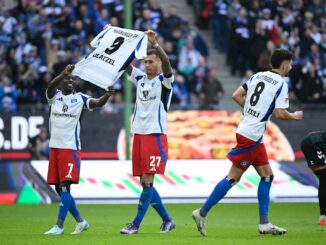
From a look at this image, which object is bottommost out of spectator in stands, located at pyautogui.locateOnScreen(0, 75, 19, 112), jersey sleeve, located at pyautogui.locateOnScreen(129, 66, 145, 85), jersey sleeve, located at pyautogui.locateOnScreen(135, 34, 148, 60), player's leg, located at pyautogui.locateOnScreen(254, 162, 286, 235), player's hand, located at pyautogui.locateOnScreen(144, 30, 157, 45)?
spectator in stands, located at pyautogui.locateOnScreen(0, 75, 19, 112)

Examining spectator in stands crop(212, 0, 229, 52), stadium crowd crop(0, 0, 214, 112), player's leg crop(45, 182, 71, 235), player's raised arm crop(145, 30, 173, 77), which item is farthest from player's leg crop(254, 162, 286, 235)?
spectator in stands crop(212, 0, 229, 52)

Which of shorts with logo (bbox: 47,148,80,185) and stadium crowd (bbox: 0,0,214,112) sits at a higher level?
shorts with logo (bbox: 47,148,80,185)

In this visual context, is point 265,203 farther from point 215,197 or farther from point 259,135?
point 259,135

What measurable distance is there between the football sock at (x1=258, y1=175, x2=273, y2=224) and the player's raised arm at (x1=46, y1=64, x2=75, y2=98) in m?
3.03

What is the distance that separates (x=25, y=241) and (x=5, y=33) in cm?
1638

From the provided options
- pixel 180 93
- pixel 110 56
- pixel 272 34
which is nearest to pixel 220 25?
pixel 272 34

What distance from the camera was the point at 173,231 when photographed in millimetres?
15062

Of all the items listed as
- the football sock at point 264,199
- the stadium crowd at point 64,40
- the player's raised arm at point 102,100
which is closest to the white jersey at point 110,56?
the player's raised arm at point 102,100

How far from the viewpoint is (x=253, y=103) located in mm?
14250

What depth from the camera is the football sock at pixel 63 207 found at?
14672 millimetres

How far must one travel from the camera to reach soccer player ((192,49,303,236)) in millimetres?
14164

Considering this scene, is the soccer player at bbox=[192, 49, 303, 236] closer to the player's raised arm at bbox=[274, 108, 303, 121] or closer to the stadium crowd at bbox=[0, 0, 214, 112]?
the player's raised arm at bbox=[274, 108, 303, 121]

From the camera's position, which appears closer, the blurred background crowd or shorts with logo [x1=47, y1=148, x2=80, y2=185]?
shorts with logo [x1=47, y1=148, x2=80, y2=185]

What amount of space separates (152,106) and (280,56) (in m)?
1.91
